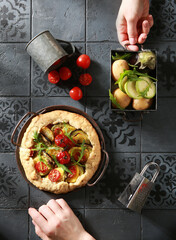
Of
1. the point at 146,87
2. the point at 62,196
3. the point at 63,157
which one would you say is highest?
the point at 146,87

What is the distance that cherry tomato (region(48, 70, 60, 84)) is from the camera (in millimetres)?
2037

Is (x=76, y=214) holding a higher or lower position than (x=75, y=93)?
lower

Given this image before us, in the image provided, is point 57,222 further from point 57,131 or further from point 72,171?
point 57,131

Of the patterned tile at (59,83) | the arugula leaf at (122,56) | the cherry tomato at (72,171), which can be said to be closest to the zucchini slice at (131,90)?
the arugula leaf at (122,56)

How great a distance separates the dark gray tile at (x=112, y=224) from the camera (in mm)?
2123

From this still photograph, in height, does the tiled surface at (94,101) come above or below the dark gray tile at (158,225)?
above

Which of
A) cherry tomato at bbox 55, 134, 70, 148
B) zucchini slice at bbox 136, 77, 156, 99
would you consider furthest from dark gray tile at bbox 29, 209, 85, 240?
zucchini slice at bbox 136, 77, 156, 99

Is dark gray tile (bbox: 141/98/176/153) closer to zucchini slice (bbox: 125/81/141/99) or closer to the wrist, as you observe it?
zucchini slice (bbox: 125/81/141/99)

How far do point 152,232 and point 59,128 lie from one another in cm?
112

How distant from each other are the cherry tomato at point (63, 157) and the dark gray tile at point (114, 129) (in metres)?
0.38

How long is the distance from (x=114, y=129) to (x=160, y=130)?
1.20ft

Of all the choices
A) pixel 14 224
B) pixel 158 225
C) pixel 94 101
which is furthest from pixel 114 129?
pixel 14 224

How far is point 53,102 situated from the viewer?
2115mm

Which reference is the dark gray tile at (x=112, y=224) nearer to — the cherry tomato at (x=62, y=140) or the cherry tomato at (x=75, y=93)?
the cherry tomato at (x=62, y=140)
